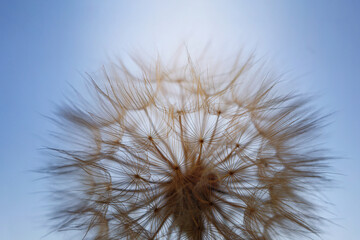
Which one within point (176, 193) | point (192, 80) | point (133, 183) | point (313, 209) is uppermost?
point (192, 80)

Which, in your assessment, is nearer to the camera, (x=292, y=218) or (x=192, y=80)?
(x=292, y=218)

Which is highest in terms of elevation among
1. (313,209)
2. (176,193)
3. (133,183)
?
(133,183)

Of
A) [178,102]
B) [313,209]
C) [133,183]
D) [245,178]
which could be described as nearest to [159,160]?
[133,183]

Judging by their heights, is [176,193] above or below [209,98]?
below

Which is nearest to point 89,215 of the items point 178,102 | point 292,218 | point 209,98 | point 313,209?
point 178,102

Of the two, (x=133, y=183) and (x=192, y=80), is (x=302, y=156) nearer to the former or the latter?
(x=192, y=80)

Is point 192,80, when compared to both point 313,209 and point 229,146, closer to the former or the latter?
point 229,146
